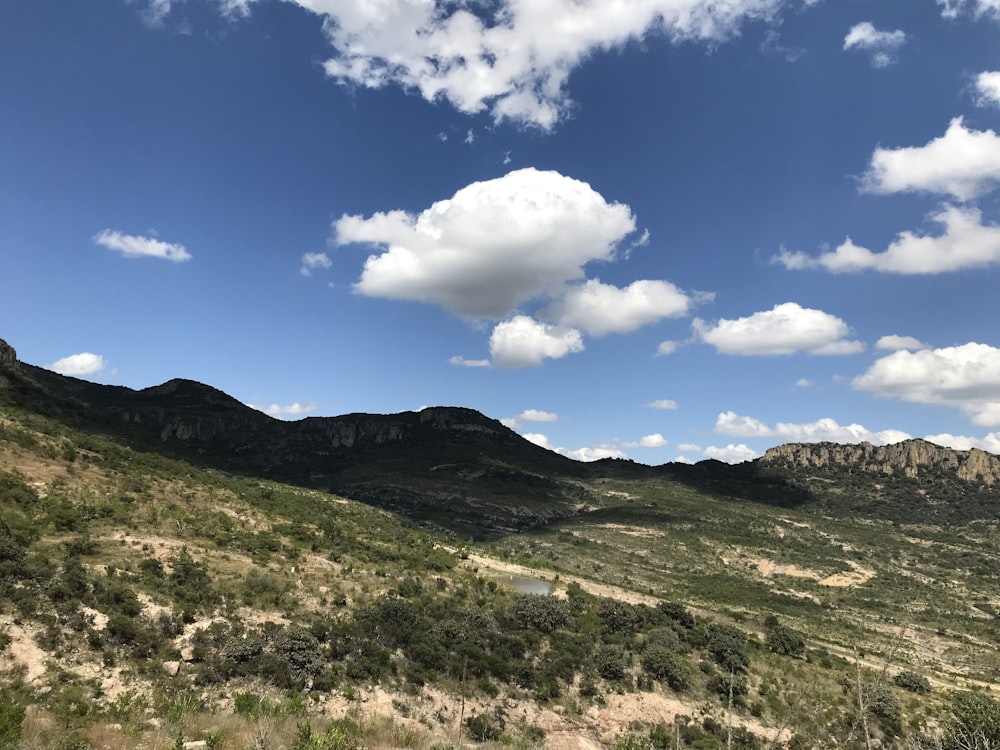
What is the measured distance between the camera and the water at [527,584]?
57.9 m

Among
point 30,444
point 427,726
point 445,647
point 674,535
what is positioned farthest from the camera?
point 674,535

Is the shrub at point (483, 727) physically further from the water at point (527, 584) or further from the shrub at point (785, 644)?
the shrub at point (785, 644)

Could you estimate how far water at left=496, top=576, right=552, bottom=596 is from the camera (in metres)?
57.9

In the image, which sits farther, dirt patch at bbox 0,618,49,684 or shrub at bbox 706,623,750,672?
shrub at bbox 706,623,750,672

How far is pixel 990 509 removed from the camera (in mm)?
173875

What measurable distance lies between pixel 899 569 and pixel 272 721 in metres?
135

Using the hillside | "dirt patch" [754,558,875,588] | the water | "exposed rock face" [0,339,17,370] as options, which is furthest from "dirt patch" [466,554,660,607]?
"exposed rock face" [0,339,17,370]

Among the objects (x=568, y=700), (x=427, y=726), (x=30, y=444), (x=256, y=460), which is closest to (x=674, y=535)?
(x=568, y=700)

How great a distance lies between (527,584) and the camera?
6162 centimetres

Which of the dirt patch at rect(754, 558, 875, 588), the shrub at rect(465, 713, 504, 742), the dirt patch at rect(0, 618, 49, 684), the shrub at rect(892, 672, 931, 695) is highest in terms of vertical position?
the dirt patch at rect(0, 618, 49, 684)

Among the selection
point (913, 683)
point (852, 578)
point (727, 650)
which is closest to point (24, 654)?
point (727, 650)

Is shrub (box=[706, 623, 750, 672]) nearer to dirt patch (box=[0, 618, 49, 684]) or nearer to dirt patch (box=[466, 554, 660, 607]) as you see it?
dirt patch (box=[466, 554, 660, 607])

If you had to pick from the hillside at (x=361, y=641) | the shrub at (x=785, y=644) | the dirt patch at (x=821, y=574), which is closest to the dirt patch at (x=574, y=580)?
the hillside at (x=361, y=641)

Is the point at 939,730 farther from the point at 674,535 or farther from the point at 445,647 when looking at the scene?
the point at 674,535
